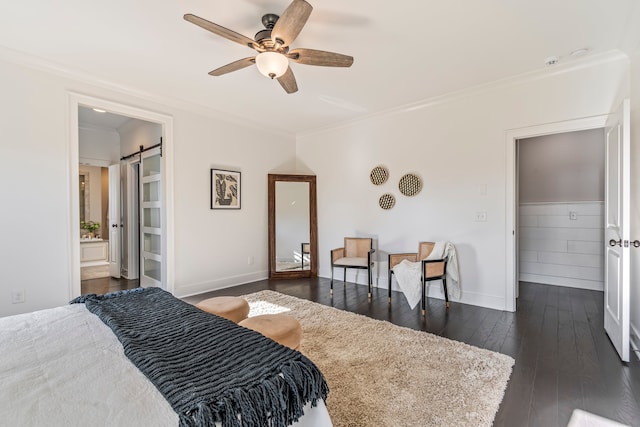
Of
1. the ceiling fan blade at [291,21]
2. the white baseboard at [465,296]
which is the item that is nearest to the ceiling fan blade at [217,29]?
the ceiling fan blade at [291,21]

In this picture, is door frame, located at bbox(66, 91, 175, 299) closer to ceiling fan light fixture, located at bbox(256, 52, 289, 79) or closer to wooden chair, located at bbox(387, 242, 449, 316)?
ceiling fan light fixture, located at bbox(256, 52, 289, 79)

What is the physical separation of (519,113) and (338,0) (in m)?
2.44

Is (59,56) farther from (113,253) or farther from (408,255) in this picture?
(408,255)

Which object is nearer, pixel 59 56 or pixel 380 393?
pixel 380 393

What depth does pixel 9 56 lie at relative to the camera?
111 inches

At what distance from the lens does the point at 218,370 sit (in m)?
1.06

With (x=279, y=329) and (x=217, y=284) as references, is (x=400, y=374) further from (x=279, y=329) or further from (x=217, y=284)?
(x=217, y=284)

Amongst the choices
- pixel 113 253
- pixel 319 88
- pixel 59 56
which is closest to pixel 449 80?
pixel 319 88

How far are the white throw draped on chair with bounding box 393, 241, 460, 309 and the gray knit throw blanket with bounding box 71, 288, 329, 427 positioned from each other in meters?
2.42

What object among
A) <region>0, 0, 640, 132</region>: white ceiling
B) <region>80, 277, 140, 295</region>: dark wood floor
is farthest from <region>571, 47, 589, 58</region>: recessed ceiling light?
<region>80, 277, 140, 295</region>: dark wood floor

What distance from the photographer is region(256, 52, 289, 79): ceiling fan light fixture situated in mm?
2244

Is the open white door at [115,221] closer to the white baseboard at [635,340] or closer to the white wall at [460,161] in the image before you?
the white wall at [460,161]

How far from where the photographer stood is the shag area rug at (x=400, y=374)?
168cm

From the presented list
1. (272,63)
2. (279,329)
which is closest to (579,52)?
(272,63)
